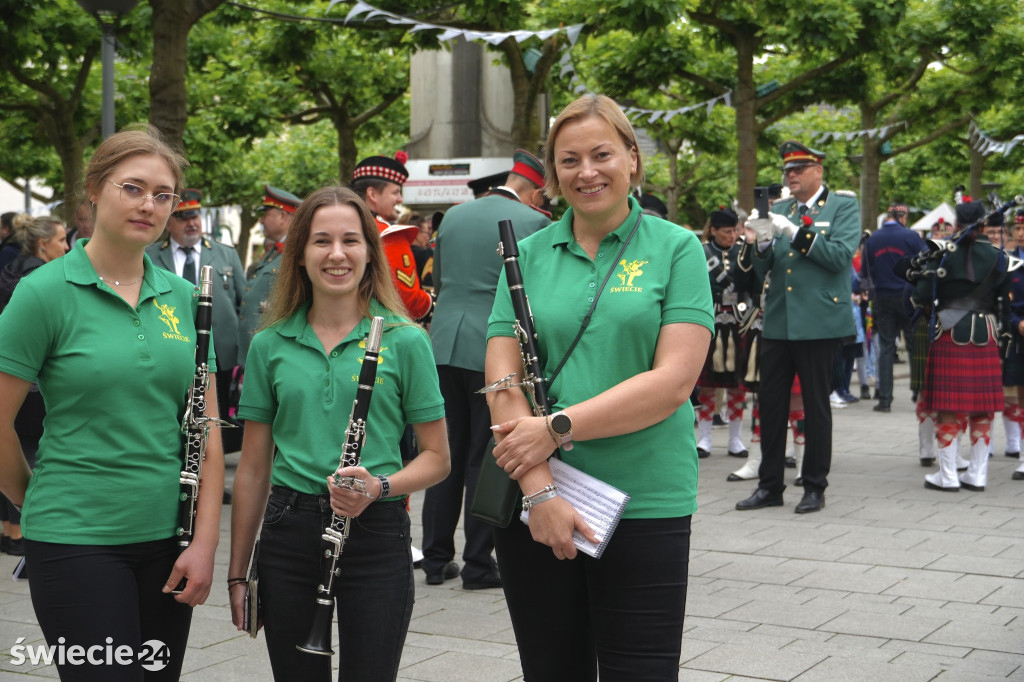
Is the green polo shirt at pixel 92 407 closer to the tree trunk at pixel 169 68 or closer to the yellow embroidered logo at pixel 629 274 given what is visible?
the yellow embroidered logo at pixel 629 274

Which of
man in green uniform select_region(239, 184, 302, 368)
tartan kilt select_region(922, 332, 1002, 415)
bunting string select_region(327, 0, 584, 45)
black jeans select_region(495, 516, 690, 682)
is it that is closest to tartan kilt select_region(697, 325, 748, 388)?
tartan kilt select_region(922, 332, 1002, 415)

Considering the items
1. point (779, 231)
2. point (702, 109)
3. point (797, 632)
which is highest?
point (702, 109)

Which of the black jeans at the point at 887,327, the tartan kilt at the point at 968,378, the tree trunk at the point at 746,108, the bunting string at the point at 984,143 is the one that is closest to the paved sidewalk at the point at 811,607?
the tartan kilt at the point at 968,378

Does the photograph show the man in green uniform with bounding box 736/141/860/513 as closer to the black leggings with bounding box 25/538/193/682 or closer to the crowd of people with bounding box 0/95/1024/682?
the crowd of people with bounding box 0/95/1024/682

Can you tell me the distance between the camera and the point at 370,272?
3340mm

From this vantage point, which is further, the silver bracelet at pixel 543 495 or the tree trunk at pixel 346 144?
the tree trunk at pixel 346 144

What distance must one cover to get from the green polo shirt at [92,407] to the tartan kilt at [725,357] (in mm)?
7957

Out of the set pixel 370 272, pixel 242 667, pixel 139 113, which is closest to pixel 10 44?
pixel 139 113

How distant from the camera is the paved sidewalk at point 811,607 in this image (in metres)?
4.91

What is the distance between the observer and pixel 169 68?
30.6ft

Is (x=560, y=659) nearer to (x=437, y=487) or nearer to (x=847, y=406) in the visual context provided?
(x=437, y=487)

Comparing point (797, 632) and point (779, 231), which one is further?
point (779, 231)

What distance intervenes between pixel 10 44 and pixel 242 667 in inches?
500

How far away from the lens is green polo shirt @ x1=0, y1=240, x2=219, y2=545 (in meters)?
2.94
